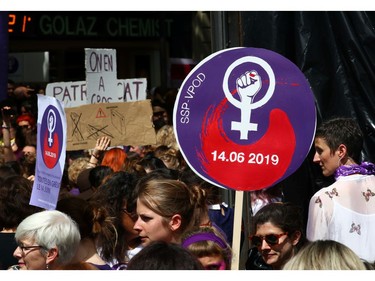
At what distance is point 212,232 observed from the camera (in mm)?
4691

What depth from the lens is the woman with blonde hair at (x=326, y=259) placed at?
345 centimetres

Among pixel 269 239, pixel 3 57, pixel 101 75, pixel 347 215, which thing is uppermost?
pixel 3 57

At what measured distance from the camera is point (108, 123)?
7738mm

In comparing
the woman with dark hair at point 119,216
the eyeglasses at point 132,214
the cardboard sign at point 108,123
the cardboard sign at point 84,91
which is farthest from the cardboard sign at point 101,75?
the eyeglasses at point 132,214

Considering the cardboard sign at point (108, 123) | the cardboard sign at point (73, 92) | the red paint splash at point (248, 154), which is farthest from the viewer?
the cardboard sign at point (73, 92)

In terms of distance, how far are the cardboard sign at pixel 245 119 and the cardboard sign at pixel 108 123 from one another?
108 inches

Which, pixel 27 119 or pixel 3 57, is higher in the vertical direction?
pixel 3 57

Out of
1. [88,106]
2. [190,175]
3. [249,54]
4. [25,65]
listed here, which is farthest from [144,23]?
[249,54]

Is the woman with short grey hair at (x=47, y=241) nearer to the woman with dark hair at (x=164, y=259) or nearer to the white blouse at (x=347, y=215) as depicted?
the woman with dark hair at (x=164, y=259)

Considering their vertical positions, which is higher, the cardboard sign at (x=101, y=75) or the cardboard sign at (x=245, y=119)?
the cardboard sign at (x=101, y=75)

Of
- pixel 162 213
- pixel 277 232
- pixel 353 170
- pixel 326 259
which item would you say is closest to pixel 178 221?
pixel 162 213

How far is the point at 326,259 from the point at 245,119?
149 cm

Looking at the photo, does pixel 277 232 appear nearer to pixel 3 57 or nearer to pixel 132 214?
pixel 132 214

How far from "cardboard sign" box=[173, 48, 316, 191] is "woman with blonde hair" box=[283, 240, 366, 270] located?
4.17 ft
